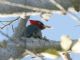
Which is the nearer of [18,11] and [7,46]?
[18,11]

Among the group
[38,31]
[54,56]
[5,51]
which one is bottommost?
[54,56]

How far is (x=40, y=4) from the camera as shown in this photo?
648mm

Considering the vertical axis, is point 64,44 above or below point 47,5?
below

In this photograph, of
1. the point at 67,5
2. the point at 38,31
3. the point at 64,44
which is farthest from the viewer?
the point at 38,31

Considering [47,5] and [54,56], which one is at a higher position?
[47,5]

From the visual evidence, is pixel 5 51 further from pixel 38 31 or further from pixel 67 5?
pixel 38 31

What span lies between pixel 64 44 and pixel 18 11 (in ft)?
0.68

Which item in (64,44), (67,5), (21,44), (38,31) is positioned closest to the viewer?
(64,44)

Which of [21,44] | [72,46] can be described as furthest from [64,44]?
[21,44]

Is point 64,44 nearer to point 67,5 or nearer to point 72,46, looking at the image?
point 72,46

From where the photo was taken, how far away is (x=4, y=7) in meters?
0.67

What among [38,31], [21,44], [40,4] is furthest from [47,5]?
[38,31]

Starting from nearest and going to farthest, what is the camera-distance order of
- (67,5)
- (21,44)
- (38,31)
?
1. (67,5)
2. (21,44)
3. (38,31)

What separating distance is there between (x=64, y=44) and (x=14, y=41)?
1.01ft
